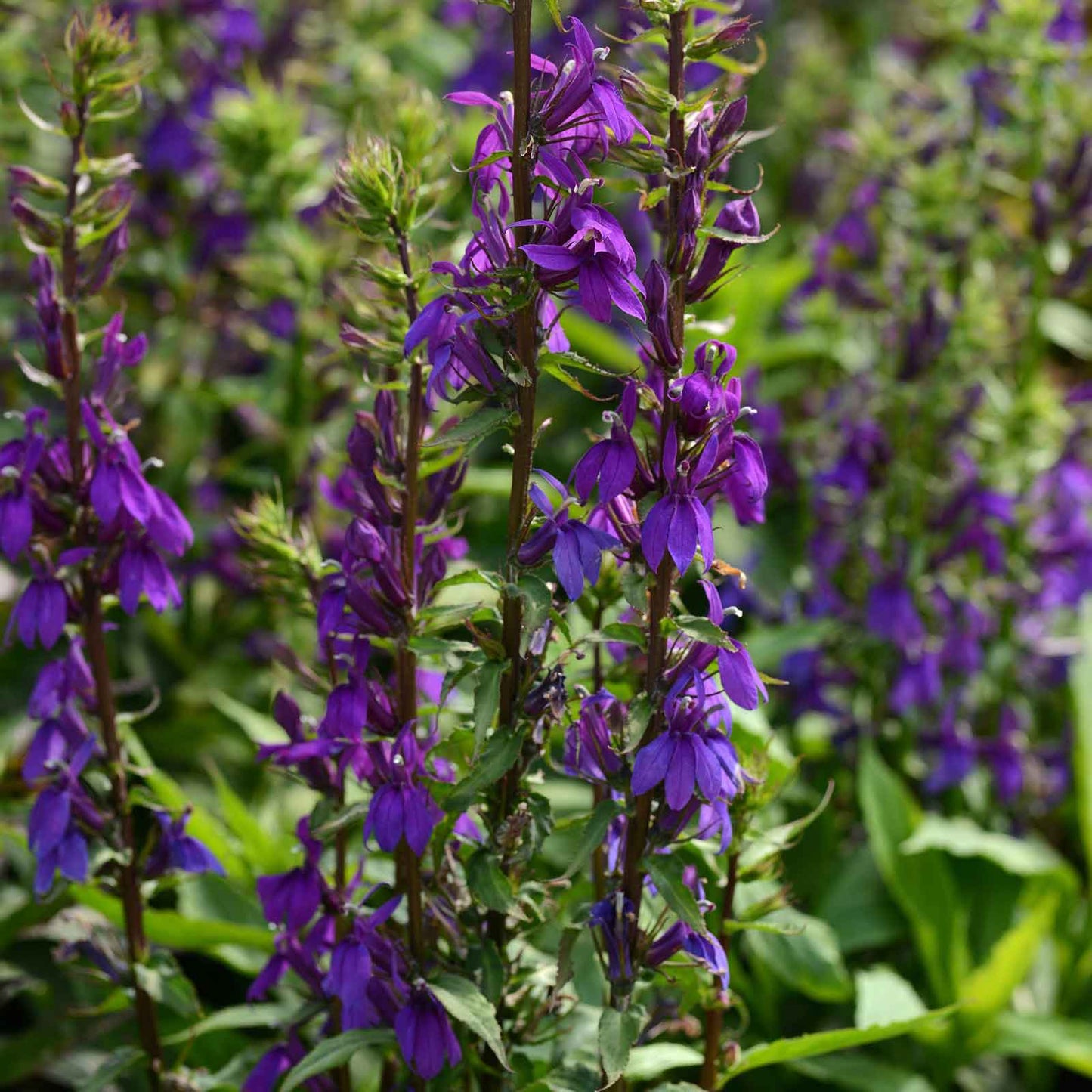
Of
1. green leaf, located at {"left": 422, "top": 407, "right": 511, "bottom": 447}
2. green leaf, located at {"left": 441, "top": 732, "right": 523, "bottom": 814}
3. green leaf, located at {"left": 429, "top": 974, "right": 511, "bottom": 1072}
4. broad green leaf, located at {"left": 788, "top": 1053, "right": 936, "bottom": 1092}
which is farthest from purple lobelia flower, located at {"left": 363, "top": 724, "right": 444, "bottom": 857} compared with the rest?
broad green leaf, located at {"left": 788, "top": 1053, "right": 936, "bottom": 1092}

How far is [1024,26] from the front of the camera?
3012mm

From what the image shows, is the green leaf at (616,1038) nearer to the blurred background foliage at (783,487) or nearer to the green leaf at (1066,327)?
the blurred background foliage at (783,487)

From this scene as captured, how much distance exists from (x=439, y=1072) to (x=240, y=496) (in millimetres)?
2159

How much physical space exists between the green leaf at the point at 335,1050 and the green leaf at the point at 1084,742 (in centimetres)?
190

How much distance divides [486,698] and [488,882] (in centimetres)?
25

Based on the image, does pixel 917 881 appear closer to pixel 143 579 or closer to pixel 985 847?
pixel 985 847

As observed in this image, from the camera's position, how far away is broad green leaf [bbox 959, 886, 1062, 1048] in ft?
8.20

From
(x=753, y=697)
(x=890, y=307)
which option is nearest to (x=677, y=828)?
(x=753, y=697)

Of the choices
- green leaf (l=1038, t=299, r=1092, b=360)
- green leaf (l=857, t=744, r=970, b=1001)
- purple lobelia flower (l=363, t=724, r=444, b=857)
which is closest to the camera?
purple lobelia flower (l=363, t=724, r=444, b=857)

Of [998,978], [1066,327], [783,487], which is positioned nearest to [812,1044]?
[998,978]

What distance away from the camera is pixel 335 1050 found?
1.70 meters

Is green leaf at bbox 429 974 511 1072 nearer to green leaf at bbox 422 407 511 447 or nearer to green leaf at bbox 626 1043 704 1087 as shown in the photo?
green leaf at bbox 626 1043 704 1087

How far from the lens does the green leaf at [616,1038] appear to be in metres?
1.55

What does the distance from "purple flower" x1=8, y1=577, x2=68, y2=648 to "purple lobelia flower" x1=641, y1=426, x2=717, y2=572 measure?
0.84 meters
